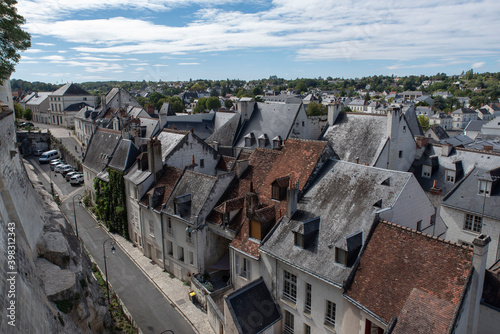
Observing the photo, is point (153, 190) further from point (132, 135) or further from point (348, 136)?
point (348, 136)

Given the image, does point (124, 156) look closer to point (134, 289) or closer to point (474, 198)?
point (134, 289)

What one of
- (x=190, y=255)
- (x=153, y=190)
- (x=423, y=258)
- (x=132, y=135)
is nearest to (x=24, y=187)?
(x=153, y=190)

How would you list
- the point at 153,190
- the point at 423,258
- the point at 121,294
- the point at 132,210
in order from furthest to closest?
the point at 132,210 → the point at 153,190 → the point at 121,294 → the point at 423,258

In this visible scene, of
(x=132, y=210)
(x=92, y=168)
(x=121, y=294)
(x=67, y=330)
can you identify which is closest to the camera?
(x=67, y=330)

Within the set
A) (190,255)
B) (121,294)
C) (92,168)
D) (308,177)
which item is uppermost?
(308,177)

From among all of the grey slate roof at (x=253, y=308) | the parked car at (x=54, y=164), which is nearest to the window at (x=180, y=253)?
the grey slate roof at (x=253, y=308)

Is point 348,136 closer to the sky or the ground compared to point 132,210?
closer to the sky

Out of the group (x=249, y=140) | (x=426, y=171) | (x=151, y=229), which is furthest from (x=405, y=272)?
(x=249, y=140)
